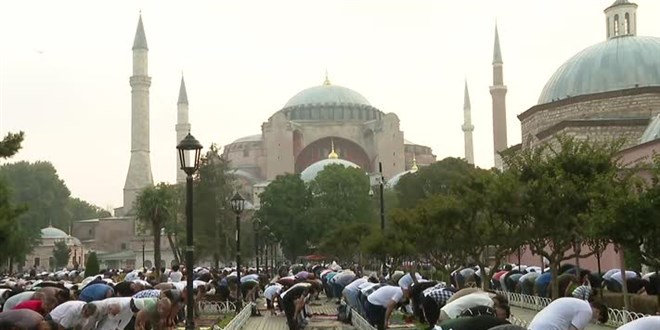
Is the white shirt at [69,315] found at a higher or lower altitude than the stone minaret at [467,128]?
lower

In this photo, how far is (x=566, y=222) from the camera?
15.8 metres

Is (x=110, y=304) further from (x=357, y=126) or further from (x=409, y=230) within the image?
(x=357, y=126)

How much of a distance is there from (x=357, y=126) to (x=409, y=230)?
6088 cm

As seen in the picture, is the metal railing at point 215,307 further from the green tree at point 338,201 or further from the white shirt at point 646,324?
the green tree at point 338,201

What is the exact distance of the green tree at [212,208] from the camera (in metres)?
45.4

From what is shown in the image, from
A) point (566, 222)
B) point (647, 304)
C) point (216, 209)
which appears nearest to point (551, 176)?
point (566, 222)

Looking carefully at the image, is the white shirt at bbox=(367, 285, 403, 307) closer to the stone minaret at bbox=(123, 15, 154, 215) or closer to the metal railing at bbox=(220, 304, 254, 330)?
the metal railing at bbox=(220, 304, 254, 330)

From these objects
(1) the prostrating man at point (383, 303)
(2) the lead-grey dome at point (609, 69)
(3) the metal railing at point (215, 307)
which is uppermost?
(2) the lead-grey dome at point (609, 69)

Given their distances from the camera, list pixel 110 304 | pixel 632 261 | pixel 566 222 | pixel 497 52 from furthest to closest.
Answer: pixel 497 52 → pixel 632 261 → pixel 566 222 → pixel 110 304

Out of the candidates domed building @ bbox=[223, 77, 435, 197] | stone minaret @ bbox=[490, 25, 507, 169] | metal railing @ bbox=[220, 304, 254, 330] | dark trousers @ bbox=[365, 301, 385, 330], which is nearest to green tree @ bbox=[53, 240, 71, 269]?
domed building @ bbox=[223, 77, 435, 197]

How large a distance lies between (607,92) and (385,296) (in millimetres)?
26990

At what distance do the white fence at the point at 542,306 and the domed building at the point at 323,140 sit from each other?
55033mm

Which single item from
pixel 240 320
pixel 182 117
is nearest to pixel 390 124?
pixel 182 117

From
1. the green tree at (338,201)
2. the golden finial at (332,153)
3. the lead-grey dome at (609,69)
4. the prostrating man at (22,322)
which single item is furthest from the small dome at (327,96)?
the prostrating man at (22,322)
